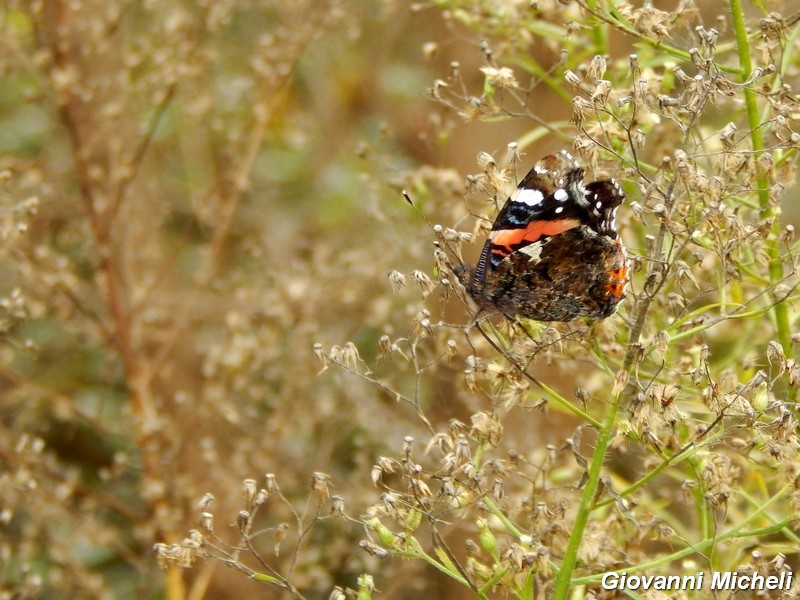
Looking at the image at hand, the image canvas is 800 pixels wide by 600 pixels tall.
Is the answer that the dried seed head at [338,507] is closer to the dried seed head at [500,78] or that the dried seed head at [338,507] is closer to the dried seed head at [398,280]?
the dried seed head at [398,280]

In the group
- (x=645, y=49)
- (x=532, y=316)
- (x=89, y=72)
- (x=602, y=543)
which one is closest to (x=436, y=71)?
(x=89, y=72)

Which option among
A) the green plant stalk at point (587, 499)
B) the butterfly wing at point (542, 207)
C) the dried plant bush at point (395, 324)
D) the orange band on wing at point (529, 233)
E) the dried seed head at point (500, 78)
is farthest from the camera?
the dried seed head at point (500, 78)

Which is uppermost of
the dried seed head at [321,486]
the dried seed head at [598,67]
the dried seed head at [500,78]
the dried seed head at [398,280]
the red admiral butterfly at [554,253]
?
the dried seed head at [500,78]

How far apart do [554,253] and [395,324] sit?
195cm

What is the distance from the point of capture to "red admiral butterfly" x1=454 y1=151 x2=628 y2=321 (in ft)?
7.10

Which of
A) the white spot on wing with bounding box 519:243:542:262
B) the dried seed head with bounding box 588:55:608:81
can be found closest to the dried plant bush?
the dried seed head with bounding box 588:55:608:81

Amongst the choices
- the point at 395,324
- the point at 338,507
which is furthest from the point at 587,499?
the point at 395,324

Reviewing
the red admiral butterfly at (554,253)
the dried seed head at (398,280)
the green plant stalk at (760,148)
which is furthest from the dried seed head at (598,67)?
the dried seed head at (398,280)

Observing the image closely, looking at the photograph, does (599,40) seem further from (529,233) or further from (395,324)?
(395,324)

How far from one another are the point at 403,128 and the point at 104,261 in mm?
2587

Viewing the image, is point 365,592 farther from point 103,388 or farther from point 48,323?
point 48,323

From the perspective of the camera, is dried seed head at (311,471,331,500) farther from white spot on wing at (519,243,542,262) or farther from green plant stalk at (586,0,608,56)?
green plant stalk at (586,0,608,56)

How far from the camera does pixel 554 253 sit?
2.41 m

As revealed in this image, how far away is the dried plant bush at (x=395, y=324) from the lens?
199 centimetres
